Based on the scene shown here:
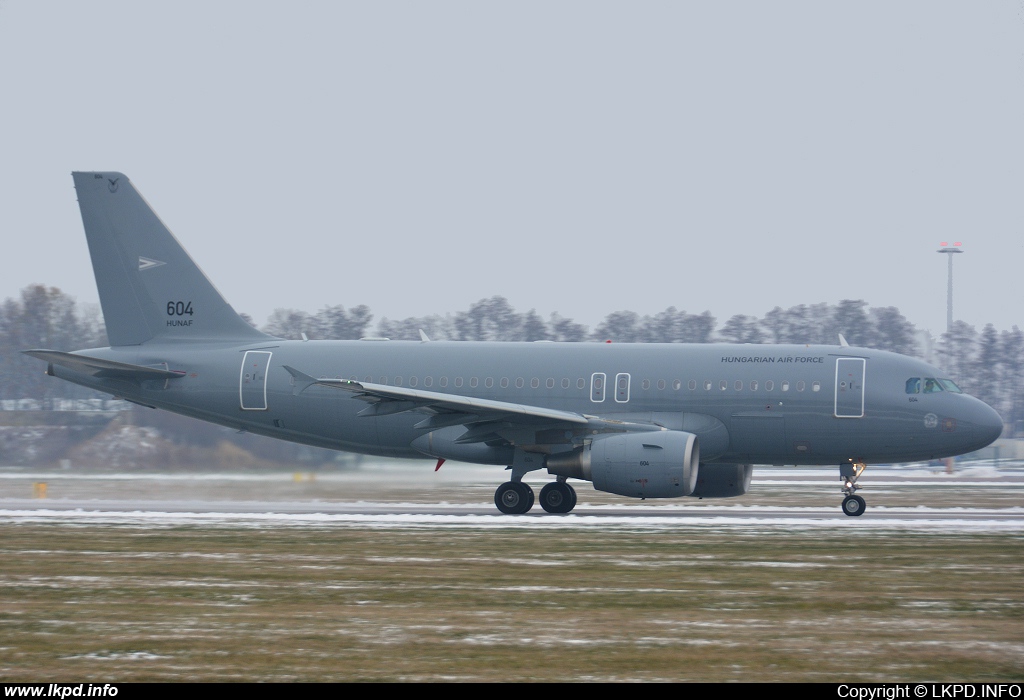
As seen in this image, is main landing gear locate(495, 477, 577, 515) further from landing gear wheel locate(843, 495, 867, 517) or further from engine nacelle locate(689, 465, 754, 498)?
landing gear wheel locate(843, 495, 867, 517)

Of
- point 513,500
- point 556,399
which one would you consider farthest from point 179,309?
point 513,500

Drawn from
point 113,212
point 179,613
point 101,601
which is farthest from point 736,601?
point 113,212

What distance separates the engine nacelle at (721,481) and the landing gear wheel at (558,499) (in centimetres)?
316

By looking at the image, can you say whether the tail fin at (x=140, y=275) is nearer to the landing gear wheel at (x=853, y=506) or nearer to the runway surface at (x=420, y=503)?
the runway surface at (x=420, y=503)

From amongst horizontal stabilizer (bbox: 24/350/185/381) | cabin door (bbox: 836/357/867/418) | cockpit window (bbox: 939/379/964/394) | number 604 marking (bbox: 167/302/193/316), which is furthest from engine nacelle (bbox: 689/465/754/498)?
number 604 marking (bbox: 167/302/193/316)

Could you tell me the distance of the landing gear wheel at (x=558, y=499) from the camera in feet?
80.3

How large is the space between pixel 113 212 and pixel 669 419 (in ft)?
47.5

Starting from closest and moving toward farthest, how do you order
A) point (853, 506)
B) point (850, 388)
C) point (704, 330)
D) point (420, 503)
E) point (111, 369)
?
point (853, 506)
point (850, 388)
point (111, 369)
point (420, 503)
point (704, 330)

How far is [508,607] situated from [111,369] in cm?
1727

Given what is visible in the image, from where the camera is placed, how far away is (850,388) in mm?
24766

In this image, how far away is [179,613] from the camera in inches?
470

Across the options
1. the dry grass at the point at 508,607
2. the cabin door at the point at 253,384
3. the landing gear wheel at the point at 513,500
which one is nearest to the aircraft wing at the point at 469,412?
the landing gear wheel at the point at 513,500

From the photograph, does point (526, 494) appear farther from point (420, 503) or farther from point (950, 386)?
point (950, 386)

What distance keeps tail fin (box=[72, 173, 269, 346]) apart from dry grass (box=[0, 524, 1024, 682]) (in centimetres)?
915
